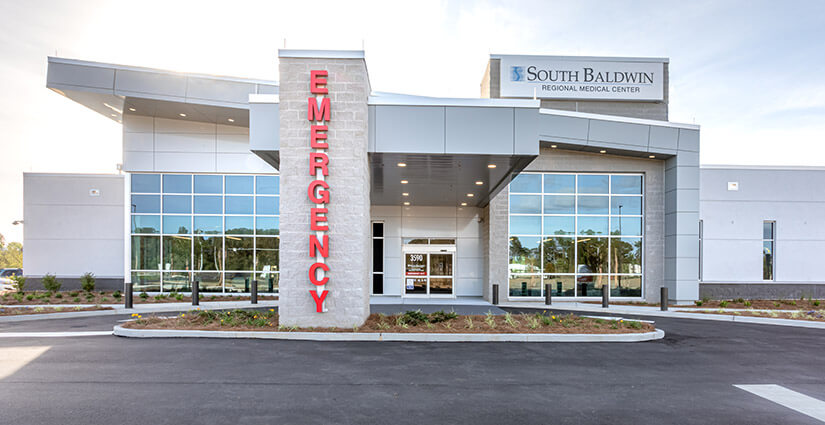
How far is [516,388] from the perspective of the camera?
6.48m

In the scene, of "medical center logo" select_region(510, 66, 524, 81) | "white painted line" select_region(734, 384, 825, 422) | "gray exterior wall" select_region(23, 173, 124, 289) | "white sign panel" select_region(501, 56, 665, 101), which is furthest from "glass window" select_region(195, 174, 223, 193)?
"white painted line" select_region(734, 384, 825, 422)

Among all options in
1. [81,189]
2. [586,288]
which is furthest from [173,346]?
[81,189]

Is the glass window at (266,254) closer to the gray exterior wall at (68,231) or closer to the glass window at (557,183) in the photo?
the gray exterior wall at (68,231)

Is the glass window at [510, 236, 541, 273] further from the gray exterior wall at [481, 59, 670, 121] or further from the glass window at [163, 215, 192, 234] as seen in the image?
the glass window at [163, 215, 192, 234]

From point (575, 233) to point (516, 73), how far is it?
8.53 meters

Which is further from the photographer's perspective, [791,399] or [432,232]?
[432,232]

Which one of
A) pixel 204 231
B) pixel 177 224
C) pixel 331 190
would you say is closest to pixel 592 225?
pixel 331 190

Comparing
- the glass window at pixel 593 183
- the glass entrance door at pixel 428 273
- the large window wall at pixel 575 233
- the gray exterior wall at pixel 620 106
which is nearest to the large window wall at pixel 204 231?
the glass entrance door at pixel 428 273

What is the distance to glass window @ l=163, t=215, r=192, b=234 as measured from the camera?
21.1 m

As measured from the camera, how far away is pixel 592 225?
1964 cm

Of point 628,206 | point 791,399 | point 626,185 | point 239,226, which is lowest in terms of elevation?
point 791,399

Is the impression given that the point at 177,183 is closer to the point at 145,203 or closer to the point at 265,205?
the point at 145,203

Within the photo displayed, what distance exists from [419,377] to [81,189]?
23682 millimetres

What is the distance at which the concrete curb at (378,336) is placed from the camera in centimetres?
1008
